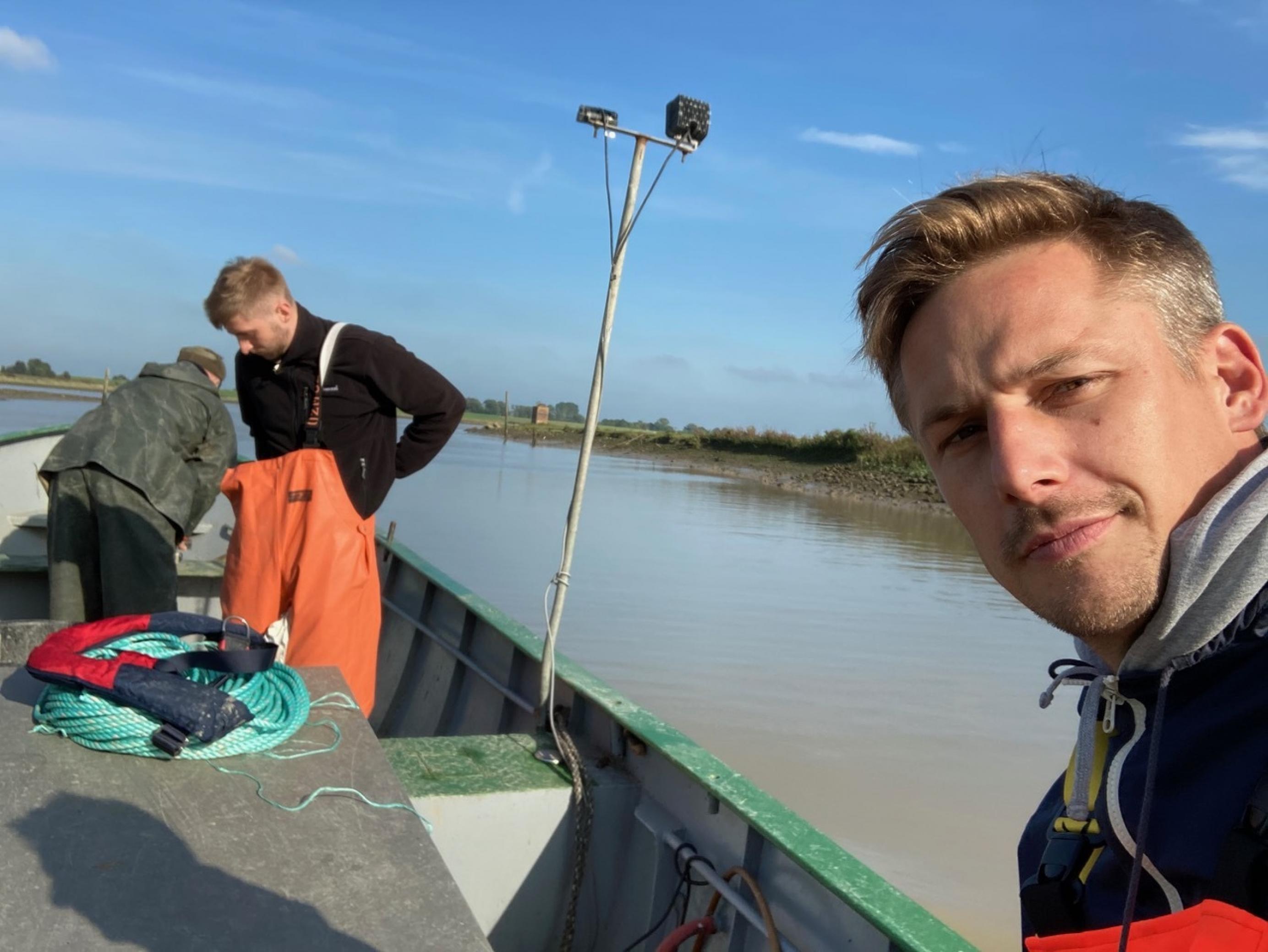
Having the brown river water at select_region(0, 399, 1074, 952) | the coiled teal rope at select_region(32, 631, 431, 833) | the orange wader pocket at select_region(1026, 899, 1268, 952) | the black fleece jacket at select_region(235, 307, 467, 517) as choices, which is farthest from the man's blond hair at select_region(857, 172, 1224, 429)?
the brown river water at select_region(0, 399, 1074, 952)

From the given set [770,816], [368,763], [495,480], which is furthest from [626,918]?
[495,480]

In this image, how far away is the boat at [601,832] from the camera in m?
2.13

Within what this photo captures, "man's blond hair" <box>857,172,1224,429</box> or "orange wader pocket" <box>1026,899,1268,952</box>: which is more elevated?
"man's blond hair" <box>857,172,1224,429</box>

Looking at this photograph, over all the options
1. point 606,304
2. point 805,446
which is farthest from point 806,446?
point 606,304

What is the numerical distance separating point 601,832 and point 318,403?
175cm

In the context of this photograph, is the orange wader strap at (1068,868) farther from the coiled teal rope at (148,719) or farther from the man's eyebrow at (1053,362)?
the coiled teal rope at (148,719)

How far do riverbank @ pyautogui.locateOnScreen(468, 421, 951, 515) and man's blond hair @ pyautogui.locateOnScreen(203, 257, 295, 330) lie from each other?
11413 mm

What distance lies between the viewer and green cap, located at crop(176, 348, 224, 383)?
16.4 ft

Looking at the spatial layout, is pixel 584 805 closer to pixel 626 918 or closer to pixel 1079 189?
pixel 626 918

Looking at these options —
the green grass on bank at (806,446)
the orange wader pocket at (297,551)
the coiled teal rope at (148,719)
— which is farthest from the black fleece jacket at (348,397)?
the green grass on bank at (806,446)

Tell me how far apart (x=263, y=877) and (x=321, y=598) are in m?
1.78

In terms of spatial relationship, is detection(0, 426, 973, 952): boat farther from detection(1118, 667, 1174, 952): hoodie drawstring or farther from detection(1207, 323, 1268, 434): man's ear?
detection(1207, 323, 1268, 434): man's ear

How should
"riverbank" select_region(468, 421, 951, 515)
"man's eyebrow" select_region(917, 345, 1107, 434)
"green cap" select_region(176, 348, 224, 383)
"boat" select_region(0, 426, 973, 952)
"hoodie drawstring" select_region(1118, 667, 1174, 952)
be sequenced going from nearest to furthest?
"hoodie drawstring" select_region(1118, 667, 1174, 952) < "man's eyebrow" select_region(917, 345, 1107, 434) < "boat" select_region(0, 426, 973, 952) < "green cap" select_region(176, 348, 224, 383) < "riverbank" select_region(468, 421, 951, 515)

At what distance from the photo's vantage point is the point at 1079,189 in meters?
1.25
